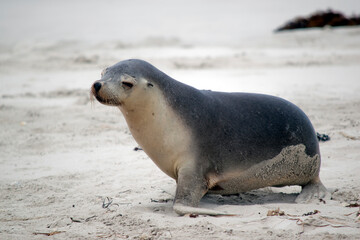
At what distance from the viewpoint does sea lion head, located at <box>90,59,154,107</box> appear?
3828mm

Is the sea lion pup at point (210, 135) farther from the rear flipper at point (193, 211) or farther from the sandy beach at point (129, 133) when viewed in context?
the sandy beach at point (129, 133)

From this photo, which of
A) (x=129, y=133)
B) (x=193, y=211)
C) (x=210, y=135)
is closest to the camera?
(x=193, y=211)

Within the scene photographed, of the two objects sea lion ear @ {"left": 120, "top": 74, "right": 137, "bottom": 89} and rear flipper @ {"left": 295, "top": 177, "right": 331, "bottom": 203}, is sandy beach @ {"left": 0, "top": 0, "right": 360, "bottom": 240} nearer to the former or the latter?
rear flipper @ {"left": 295, "top": 177, "right": 331, "bottom": 203}

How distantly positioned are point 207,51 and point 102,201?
345 inches

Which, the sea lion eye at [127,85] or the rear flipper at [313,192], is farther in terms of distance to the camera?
the rear flipper at [313,192]

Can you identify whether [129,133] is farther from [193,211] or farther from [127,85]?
[193,211]

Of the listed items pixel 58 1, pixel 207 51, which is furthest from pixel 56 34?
pixel 58 1

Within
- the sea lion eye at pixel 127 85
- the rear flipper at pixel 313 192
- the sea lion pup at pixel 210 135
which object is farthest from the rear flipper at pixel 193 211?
the sea lion eye at pixel 127 85

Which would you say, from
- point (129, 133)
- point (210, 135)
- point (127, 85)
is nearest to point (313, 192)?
point (210, 135)

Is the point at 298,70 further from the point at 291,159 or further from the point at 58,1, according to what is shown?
the point at 58,1

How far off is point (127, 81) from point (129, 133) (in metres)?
2.62

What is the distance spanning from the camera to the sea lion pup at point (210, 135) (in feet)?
13.1

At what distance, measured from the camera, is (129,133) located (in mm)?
6512

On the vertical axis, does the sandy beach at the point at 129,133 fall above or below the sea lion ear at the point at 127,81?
below
